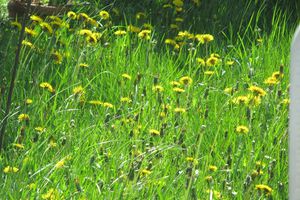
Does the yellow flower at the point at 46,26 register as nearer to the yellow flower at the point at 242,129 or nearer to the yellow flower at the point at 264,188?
the yellow flower at the point at 242,129

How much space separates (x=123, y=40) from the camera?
4.89m

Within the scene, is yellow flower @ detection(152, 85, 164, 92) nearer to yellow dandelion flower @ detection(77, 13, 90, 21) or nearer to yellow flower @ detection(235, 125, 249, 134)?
yellow flower @ detection(235, 125, 249, 134)

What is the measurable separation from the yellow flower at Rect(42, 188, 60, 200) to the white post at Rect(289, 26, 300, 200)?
4.04 ft

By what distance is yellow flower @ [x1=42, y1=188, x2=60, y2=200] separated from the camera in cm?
290

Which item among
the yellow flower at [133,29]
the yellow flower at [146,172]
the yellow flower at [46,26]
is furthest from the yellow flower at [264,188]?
the yellow flower at [133,29]

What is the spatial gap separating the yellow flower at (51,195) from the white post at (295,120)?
123 centimetres

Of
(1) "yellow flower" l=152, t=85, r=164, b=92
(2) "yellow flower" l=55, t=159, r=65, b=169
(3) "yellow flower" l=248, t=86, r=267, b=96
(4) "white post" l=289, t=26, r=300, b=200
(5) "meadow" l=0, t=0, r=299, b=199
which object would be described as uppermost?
(4) "white post" l=289, t=26, r=300, b=200

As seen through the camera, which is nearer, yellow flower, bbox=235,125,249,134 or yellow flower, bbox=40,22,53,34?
yellow flower, bbox=235,125,249,134

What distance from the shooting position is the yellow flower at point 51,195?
2.90 meters

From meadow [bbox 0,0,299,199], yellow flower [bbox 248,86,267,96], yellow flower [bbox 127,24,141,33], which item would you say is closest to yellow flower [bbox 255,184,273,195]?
meadow [bbox 0,0,299,199]

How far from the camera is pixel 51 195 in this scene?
9.75ft

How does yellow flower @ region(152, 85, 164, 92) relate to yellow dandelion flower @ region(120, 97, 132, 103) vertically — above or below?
above

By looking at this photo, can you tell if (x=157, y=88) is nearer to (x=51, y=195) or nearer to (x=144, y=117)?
(x=144, y=117)

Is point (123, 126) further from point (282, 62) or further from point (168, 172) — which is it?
point (282, 62)
